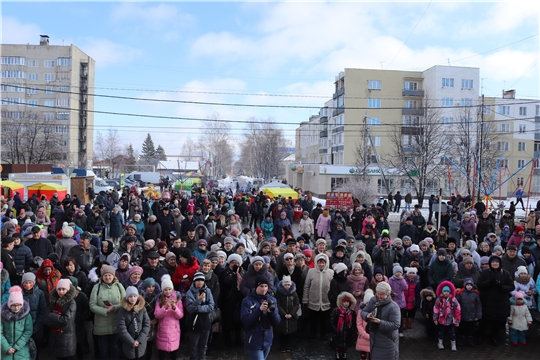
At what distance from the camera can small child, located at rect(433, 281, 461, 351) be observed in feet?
23.3

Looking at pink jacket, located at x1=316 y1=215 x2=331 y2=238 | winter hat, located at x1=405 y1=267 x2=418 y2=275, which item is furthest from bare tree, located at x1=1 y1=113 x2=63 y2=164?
winter hat, located at x1=405 y1=267 x2=418 y2=275

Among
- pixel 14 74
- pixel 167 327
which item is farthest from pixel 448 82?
pixel 14 74

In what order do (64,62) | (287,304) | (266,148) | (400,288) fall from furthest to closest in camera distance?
1. (64,62)
2. (266,148)
3. (400,288)
4. (287,304)

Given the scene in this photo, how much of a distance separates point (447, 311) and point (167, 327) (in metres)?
4.46

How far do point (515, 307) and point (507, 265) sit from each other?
1.13 m

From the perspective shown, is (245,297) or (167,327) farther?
(167,327)

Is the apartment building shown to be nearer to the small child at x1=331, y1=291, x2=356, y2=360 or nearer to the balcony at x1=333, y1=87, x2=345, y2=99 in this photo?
the balcony at x1=333, y1=87, x2=345, y2=99

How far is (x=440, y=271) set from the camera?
26.4 feet

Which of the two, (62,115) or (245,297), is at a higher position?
(62,115)

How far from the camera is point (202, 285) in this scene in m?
5.98

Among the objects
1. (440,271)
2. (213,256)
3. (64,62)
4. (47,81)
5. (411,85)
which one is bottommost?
(440,271)

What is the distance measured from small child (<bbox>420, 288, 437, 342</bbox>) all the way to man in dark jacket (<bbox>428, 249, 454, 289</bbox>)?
24.8 inches

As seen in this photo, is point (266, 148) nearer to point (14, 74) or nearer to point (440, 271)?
point (14, 74)

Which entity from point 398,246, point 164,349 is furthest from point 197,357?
point 398,246
